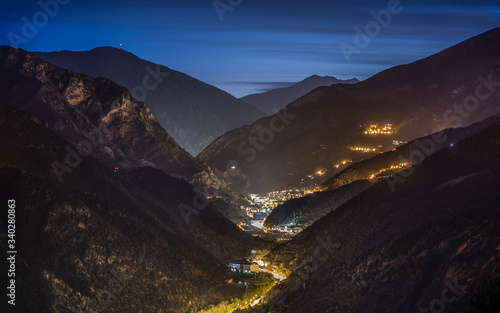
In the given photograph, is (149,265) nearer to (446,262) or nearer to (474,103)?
(446,262)

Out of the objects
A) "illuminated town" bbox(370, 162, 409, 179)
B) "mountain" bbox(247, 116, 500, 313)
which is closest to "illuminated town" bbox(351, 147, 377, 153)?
"illuminated town" bbox(370, 162, 409, 179)

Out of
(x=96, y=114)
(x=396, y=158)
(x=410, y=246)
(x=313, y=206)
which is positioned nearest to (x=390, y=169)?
Answer: (x=396, y=158)

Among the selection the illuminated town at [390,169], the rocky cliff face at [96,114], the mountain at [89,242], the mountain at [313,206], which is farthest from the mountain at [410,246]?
the rocky cliff face at [96,114]

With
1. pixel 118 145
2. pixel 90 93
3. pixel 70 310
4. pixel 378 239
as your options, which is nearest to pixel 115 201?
pixel 70 310

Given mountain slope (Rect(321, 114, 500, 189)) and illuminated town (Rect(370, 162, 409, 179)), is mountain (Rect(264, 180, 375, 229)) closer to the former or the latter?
illuminated town (Rect(370, 162, 409, 179))

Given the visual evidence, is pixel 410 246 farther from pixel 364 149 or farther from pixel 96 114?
pixel 364 149

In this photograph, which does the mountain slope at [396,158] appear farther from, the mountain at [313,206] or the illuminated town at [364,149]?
the illuminated town at [364,149]
